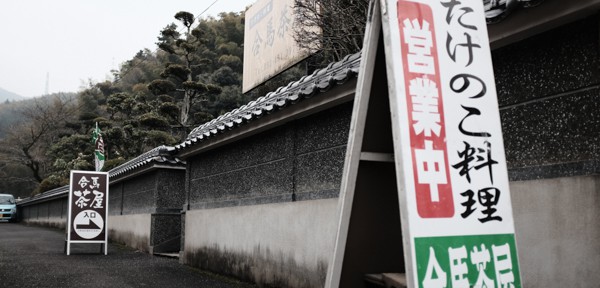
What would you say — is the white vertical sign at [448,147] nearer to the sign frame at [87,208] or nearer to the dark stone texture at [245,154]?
the dark stone texture at [245,154]

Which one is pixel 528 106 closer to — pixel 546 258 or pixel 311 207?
pixel 546 258

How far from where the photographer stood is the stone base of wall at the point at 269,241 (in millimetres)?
6281

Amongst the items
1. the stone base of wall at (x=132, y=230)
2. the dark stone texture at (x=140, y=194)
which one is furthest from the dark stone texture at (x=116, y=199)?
the dark stone texture at (x=140, y=194)

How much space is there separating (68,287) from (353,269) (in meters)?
5.81

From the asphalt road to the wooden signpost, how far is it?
5399mm

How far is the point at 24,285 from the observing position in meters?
7.52

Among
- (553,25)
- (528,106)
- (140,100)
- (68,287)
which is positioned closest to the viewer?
(553,25)

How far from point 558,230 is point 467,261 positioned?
1.50 meters

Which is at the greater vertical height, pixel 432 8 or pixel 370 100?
pixel 432 8

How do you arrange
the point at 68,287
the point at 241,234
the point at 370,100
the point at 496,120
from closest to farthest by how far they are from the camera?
1. the point at 496,120
2. the point at 370,100
3. the point at 68,287
4. the point at 241,234

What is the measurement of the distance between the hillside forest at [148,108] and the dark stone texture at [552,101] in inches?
283

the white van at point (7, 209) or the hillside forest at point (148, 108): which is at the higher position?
the hillside forest at point (148, 108)

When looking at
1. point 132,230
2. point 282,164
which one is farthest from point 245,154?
point 132,230

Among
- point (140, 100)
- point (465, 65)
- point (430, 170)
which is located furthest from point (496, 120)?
point (140, 100)
